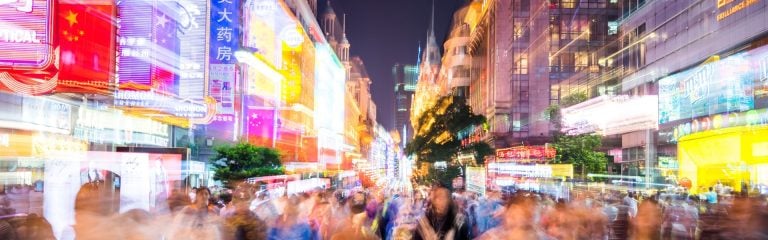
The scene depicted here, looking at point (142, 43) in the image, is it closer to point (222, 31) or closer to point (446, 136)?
point (222, 31)

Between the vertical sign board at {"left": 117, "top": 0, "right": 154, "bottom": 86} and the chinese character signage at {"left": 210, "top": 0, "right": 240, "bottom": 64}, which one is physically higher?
the chinese character signage at {"left": 210, "top": 0, "right": 240, "bottom": 64}

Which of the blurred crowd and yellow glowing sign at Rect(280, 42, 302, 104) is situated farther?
yellow glowing sign at Rect(280, 42, 302, 104)

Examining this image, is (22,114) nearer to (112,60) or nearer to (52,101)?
(52,101)

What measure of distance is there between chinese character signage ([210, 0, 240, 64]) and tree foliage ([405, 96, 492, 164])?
12249 millimetres

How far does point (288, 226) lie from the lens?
307 inches

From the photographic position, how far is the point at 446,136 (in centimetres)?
4025

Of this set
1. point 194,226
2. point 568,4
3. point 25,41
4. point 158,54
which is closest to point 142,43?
point 158,54

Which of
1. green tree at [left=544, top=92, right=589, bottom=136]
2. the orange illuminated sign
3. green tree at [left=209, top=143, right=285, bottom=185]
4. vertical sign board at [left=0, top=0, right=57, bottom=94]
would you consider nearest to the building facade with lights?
green tree at [left=544, top=92, right=589, bottom=136]

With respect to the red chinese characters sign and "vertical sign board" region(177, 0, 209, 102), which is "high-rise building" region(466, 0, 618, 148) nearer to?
the red chinese characters sign

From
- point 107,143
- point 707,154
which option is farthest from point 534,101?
point 107,143

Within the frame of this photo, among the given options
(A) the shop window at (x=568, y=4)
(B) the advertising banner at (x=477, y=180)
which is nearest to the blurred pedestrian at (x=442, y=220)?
(B) the advertising banner at (x=477, y=180)

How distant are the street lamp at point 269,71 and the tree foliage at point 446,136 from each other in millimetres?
8763

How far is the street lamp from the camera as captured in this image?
3531 centimetres

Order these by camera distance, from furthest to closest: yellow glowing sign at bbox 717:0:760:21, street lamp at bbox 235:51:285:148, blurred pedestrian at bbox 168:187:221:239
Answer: street lamp at bbox 235:51:285:148 < yellow glowing sign at bbox 717:0:760:21 < blurred pedestrian at bbox 168:187:221:239
